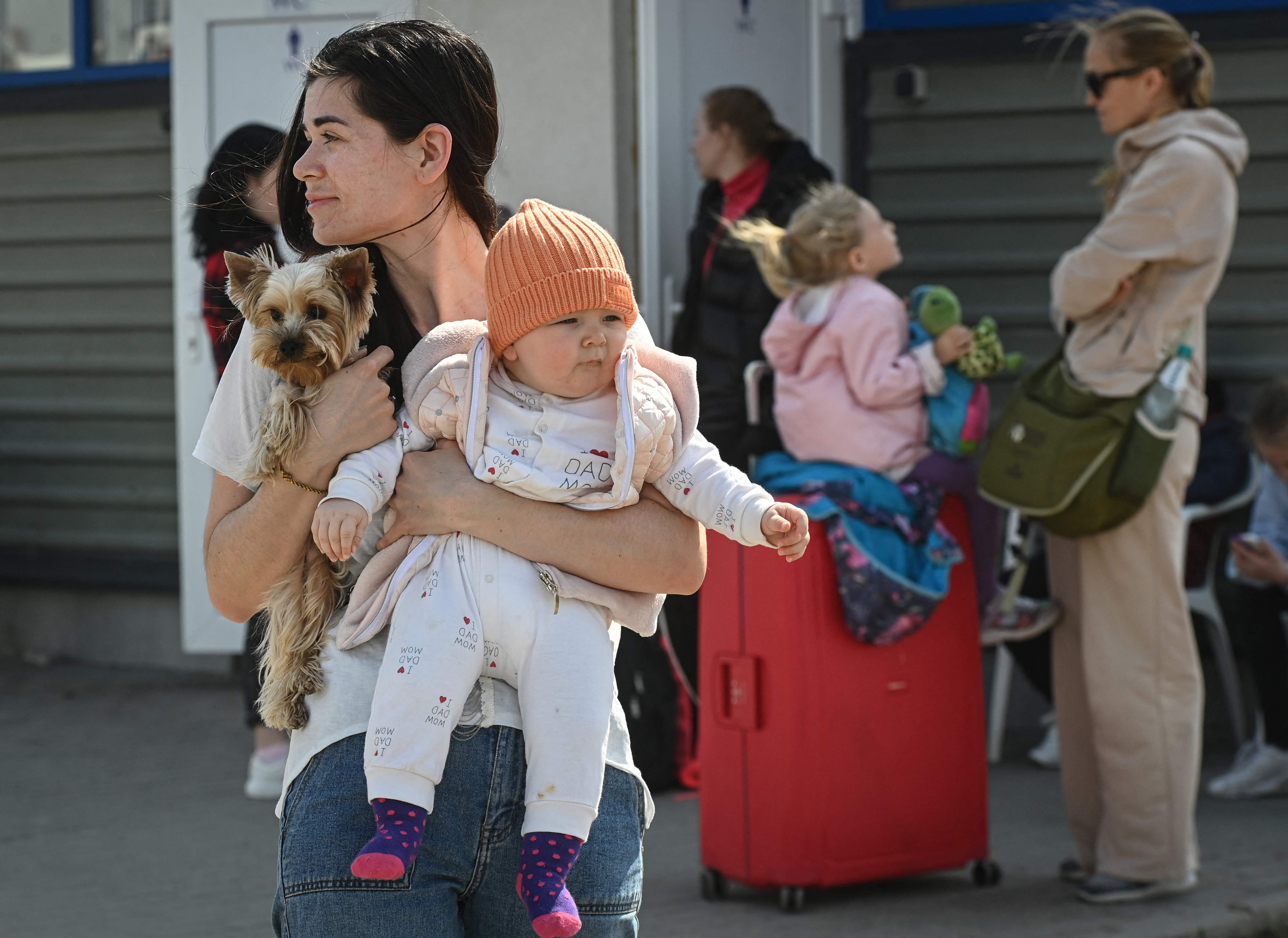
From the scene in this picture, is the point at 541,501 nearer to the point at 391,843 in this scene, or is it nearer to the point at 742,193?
the point at 391,843

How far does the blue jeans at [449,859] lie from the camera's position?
6.04 feet

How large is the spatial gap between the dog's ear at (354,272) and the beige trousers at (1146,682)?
8.80 ft

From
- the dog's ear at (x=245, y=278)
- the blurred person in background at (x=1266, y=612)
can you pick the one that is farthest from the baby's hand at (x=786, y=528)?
the blurred person in background at (x=1266, y=612)

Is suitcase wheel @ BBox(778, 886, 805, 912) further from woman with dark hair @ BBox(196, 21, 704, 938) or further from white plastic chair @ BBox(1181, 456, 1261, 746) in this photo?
woman with dark hair @ BBox(196, 21, 704, 938)

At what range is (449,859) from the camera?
1.91m

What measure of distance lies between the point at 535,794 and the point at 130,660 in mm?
6287

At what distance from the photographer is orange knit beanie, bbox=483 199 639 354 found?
6.54ft

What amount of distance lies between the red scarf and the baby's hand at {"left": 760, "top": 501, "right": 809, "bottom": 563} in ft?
11.3

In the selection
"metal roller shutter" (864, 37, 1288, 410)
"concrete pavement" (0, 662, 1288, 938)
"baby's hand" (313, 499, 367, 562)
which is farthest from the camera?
"metal roller shutter" (864, 37, 1288, 410)

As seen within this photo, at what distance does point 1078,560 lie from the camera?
433 cm

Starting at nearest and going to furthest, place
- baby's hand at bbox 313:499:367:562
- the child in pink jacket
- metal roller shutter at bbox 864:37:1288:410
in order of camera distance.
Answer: baby's hand at bbox 313:499:367:562 < the child in pink jacket < metal roller shutter at bbox 864:37:1288:410

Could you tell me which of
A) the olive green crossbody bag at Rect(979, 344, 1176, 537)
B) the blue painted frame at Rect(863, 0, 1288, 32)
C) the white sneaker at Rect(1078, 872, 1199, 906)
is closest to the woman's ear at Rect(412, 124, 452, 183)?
the olive green crossbody bag at Rect(979, 344, 1176, 537)

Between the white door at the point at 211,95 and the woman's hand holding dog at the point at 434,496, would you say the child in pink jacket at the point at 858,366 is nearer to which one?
the woman's hand holding dog at the point at 434,496

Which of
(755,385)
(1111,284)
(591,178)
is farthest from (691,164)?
(1111,284)
